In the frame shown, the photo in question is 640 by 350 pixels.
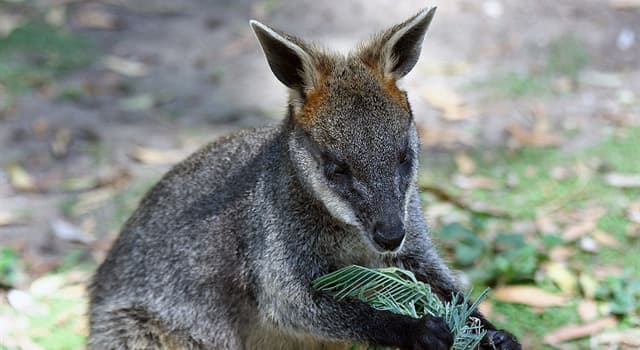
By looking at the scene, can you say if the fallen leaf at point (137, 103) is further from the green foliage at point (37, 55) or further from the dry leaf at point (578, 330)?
the dry leaf at point (578, 330)

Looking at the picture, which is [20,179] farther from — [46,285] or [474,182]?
[474,182]

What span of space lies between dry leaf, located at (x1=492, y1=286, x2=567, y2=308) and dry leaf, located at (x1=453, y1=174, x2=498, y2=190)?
4.05 feet

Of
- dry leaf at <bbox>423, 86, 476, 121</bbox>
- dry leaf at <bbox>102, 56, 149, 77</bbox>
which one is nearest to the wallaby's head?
dry leaf at <bbox>423, 86, 476, 121</bbox>

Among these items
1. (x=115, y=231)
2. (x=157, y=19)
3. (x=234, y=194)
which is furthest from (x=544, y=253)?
(x=157, y=19)

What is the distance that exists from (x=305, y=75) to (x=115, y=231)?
8.55 feet

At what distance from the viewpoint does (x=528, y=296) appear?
473 cm

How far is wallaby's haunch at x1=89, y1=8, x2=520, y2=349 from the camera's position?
3.31m

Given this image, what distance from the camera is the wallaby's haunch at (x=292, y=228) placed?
3314mm

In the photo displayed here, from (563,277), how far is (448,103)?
101 inches

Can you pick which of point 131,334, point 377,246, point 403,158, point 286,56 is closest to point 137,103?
point 131,334

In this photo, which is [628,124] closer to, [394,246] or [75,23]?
[394,246]

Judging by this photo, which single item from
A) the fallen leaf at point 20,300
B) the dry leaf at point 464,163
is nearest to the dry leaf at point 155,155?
the fallen leaf at point 20,300

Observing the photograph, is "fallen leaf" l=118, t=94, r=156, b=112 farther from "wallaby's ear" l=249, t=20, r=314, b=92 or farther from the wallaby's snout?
the wallaby's snout

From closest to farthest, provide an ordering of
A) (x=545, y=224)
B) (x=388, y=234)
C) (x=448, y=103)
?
(x=388, y=234) < (x=545, y=224) < (x=448, y=103)
